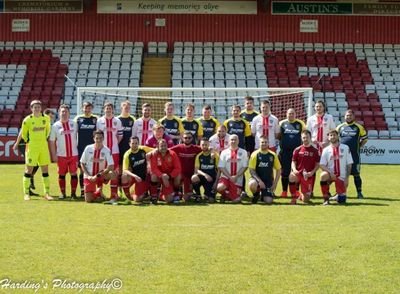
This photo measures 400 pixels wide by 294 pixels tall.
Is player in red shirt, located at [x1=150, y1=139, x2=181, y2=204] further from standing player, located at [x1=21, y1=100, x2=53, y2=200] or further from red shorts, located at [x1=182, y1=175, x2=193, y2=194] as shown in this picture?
standing player, located at [x1=21, y1=100, x2=53, y2=200]

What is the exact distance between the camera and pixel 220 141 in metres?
11.6

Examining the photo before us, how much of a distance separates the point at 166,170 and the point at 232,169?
3.38 ft

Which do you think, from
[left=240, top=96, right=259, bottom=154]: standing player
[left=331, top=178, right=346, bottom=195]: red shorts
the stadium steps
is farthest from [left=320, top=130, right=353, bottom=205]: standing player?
the stadium steps

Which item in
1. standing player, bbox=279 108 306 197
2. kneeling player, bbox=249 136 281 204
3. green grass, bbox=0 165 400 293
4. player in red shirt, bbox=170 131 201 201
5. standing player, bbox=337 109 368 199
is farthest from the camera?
standing player, bbox=337 109 368 199

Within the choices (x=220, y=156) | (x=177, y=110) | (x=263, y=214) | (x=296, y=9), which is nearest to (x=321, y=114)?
(x=220, y=156)

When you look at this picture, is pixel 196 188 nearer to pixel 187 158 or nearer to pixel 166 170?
pixel 187 158

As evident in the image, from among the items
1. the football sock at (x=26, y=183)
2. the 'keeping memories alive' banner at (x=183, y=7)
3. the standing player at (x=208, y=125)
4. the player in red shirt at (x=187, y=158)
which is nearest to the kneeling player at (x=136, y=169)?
the player in red shirt at (x=187, y=158)

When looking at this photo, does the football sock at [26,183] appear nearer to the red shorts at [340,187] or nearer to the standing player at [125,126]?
the standing player at [125,126]

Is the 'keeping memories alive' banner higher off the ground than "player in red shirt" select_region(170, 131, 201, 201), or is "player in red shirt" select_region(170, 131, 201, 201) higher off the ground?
the 'keeping memories alive' banner

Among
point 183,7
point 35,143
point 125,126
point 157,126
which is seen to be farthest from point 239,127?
point 183,7

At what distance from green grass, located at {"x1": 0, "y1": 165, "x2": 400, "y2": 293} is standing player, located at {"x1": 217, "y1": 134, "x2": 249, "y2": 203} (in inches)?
21.9

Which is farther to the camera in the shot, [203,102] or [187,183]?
[203,102]

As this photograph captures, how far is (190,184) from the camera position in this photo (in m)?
11.3

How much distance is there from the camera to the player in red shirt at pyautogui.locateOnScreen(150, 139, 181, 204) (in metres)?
10.9
